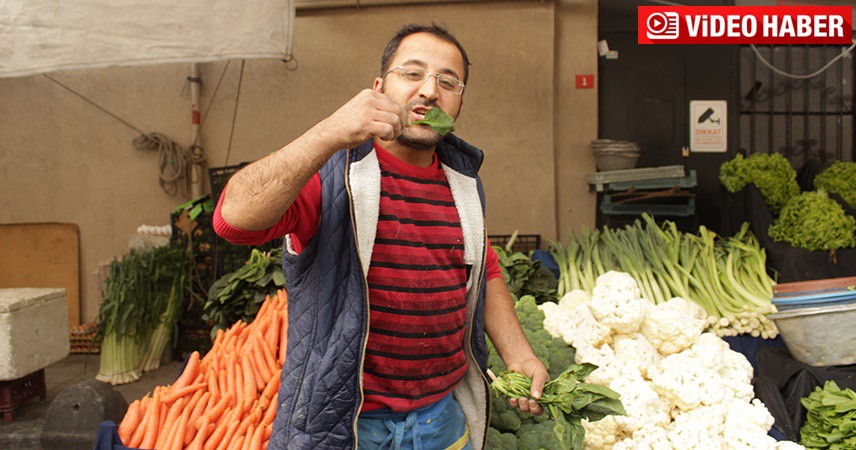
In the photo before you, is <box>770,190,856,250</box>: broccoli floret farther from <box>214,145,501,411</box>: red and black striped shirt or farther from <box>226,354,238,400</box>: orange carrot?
<box>226,354,238,400</box>: orange carrot

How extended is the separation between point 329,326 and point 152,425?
1.72 meters

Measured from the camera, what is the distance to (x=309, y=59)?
6.77m

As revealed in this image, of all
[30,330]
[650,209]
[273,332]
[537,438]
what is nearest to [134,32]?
[30,330]

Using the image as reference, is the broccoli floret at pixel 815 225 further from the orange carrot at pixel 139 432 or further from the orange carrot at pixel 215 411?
the orange carrot at pixel 139 432

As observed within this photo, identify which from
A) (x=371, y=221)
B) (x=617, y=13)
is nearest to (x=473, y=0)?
(x=617, y=13)

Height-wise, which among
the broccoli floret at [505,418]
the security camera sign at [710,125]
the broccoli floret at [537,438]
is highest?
the security camera sign at [710,125]

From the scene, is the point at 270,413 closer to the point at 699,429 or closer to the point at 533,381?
the point at 533,381

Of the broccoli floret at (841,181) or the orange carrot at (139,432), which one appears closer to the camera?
the orange carrot at (139,432)

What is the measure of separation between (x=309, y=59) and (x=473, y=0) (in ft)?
6.40

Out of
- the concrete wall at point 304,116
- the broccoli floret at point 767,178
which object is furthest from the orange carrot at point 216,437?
the broccoli floret at point 767,178

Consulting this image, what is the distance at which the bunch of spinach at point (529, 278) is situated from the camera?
432cm

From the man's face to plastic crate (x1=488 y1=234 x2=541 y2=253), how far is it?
4.36 m

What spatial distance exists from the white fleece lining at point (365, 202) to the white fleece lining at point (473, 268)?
320mm

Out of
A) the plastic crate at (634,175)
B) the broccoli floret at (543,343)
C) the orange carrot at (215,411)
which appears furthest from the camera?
the plastic crate at (634,175)
